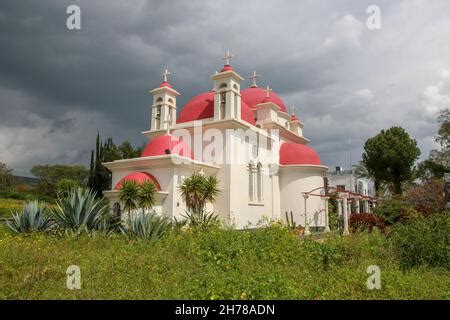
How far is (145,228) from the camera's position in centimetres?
1088

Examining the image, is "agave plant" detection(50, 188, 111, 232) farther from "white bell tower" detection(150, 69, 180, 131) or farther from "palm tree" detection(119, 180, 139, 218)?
"white bell tower" detection(150, 69, 180, 131)

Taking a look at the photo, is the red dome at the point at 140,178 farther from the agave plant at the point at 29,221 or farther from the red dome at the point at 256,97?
the red dome at the point at 256,97

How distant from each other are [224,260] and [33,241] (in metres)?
5.68

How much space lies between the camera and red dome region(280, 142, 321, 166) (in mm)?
25531

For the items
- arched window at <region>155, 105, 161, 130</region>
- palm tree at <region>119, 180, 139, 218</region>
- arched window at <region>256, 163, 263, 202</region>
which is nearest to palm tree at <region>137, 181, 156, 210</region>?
A: palm tree at <region>119, 180, 139, 218</region>

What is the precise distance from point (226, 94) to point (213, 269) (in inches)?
623

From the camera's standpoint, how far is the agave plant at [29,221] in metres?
11.7

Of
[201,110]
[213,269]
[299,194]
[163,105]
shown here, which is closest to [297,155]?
[299,194]

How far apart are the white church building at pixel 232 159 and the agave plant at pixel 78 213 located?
17.0 ft

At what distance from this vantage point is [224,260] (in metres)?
7.93

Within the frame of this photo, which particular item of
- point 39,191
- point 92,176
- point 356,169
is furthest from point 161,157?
point 356,169

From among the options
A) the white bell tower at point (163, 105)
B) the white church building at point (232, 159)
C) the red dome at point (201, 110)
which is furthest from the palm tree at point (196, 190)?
the white bell tower at point (163, 105)

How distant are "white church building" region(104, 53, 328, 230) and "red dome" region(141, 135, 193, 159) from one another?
2.2 inches
